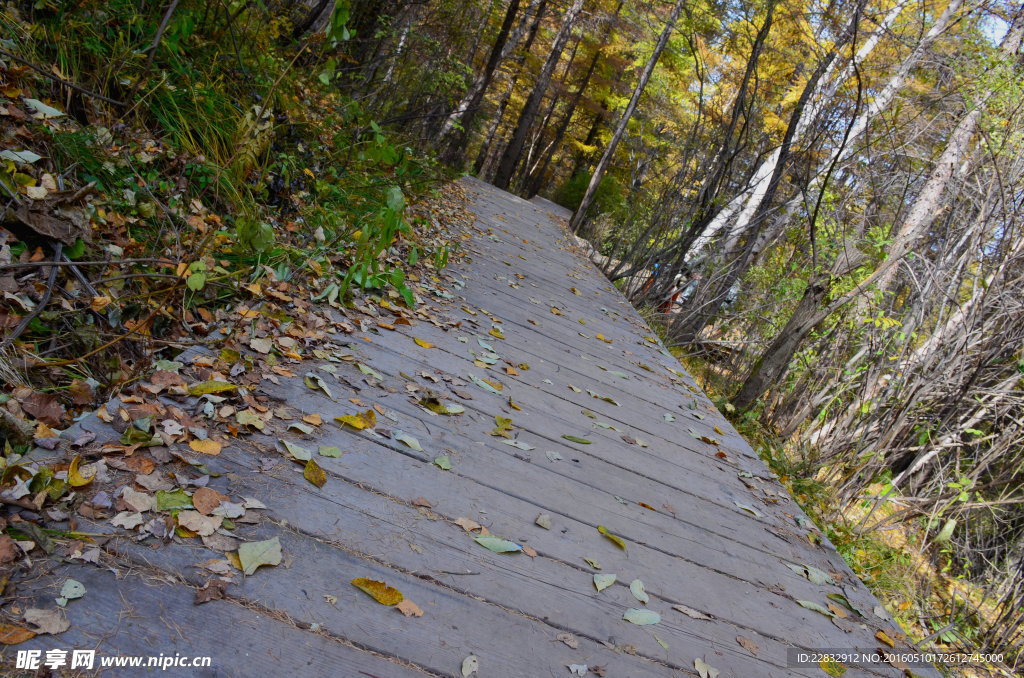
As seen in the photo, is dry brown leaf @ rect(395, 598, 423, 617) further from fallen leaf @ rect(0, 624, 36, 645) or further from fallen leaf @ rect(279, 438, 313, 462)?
Answer: fallen leaf @ rect(0, 624, 36, 645)

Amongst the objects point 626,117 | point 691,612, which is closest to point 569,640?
point 691,612

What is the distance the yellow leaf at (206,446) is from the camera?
145 centimetres

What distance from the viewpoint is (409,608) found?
127cm

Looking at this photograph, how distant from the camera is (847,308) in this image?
538cm

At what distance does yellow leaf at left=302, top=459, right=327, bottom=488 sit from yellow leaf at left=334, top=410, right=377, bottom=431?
29cm

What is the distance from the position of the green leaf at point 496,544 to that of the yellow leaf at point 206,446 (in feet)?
2.34

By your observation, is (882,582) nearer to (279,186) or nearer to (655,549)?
(655,549)

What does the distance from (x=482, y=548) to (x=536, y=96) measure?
44.2ft

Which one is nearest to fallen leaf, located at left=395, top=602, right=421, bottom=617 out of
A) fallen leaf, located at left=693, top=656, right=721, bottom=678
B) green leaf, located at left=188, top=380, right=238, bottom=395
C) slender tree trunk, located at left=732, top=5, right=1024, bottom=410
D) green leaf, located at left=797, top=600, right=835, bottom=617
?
fallen leaf, located at left=693, top=656, right=721, bottom=678

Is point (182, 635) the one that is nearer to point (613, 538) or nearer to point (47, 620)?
point (47, 620)

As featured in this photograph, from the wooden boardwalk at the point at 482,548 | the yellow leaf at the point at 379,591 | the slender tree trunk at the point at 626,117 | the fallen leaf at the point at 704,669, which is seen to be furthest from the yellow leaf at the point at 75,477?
the slender tree trunk at the point at 626,117

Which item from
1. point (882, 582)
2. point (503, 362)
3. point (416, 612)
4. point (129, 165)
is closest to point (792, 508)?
→ point (503, 362)

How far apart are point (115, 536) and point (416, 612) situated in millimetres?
620

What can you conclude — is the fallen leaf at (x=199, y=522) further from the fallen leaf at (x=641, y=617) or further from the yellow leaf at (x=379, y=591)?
the fallen leaf at (x=641, y=617)
